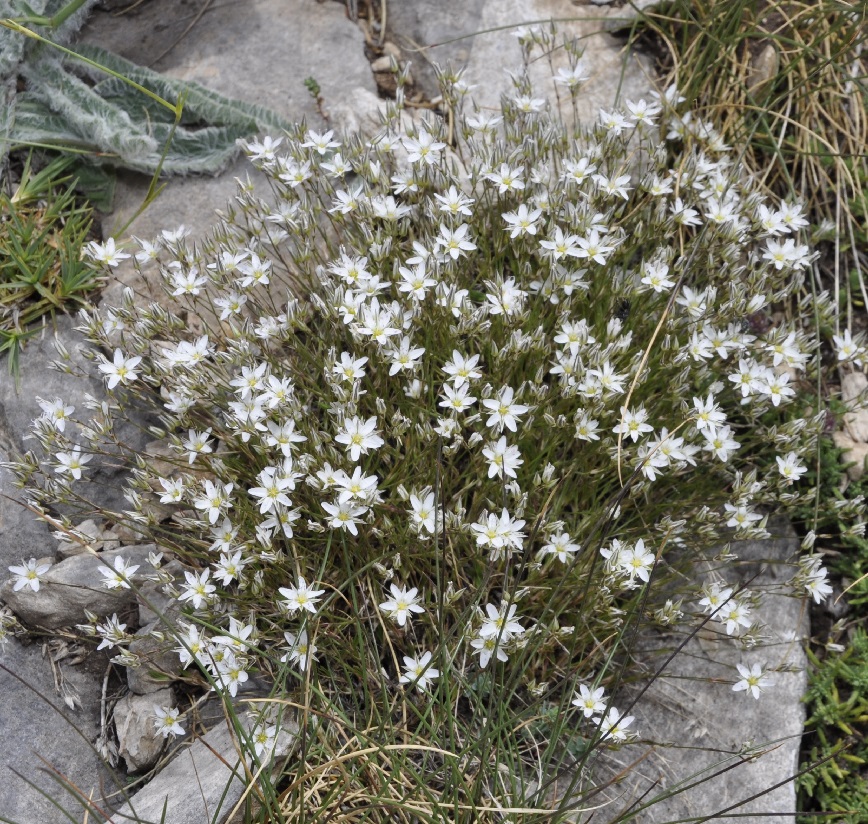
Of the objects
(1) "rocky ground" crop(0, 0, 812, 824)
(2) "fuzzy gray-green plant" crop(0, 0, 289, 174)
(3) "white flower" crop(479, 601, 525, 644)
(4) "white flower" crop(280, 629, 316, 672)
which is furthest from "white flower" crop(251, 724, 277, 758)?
(2) "fuzzy gray-green plant" crop(0, 0, 289, 174)

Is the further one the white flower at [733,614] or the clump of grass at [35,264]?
the clump of grass at [35,264]

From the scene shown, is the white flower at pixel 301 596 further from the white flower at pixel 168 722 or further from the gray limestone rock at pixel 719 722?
the gray limestone rock at pixel 719 722

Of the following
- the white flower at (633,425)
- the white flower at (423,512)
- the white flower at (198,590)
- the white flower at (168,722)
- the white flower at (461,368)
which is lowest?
the white flower at (168,722)

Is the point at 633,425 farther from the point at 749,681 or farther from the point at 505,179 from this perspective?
the point at 505,179

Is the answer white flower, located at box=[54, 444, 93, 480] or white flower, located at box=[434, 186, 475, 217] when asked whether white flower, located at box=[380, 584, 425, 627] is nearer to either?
white flower, located at box=[54, 444, 93, 480]

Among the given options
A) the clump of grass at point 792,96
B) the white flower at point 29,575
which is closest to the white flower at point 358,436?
the white flower at point 29,575

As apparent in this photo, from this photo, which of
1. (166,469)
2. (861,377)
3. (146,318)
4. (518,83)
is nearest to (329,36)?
(518,83)

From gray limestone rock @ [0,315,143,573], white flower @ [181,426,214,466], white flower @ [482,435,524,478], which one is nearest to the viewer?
white flower @ [482,435,524,478]
